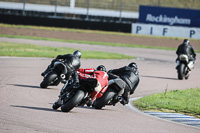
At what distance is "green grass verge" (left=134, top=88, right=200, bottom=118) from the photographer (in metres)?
10.7

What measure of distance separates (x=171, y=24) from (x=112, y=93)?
31.1m

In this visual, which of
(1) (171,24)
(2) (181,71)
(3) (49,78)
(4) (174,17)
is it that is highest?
(4) (174,17)

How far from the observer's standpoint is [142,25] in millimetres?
40312

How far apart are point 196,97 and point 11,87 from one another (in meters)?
4.82

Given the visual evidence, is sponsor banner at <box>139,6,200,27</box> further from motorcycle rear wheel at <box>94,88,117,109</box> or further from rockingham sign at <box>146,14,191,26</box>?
motorcycle rear wheel at <box>94,88,117,109</box>

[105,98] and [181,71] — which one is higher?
[105,98]

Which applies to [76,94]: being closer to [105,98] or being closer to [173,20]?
[105,98]

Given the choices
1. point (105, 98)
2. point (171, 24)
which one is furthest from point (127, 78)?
point (171, 24)

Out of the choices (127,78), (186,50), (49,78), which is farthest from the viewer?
(186,50)

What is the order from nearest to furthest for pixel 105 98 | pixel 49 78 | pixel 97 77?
1. pixel 97 77
2. pixel 105 98
3. pixel 49 78

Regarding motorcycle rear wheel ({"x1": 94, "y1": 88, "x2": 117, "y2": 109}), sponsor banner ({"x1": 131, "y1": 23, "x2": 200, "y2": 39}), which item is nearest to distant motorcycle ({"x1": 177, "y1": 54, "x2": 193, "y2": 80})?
motorcycle rear wheel ({"x1": 94, "y1": 88, "x2": 117, "y2": 109})

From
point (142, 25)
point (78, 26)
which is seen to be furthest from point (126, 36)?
point (78, 26)

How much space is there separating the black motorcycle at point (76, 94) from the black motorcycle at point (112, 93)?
1.65 feet

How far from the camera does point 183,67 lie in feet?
61.1
